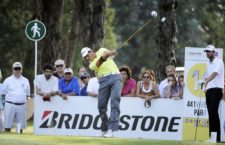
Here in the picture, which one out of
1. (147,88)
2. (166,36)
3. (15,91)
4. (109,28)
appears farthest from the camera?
(109,28)

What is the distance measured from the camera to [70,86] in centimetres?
1961

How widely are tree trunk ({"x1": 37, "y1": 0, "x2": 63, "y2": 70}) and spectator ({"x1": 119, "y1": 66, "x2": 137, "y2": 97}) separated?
23.2ft

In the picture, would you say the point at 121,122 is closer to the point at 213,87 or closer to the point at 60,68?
the point at 60,68

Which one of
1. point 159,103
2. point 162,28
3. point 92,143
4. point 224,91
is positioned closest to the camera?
point 92,143

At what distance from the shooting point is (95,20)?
28.3 m

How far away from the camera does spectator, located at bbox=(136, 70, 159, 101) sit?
19.1 m

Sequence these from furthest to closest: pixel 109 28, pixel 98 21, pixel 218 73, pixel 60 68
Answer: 1. pixel 109 28
2. pixel 98 21
3. pixel 60 68
4. pixel 218 73

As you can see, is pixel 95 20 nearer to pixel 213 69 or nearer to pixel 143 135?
pixel 143 135

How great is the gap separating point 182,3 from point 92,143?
44627mm

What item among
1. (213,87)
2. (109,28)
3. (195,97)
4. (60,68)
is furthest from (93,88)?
(109,28)

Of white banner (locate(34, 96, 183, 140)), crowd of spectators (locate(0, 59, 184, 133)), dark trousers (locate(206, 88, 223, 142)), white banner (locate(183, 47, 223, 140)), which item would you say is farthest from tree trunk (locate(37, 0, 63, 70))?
dark trousers (locate(206, 88, 223, 142))

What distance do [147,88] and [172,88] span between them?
61cm

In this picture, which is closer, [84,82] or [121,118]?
[121,118]

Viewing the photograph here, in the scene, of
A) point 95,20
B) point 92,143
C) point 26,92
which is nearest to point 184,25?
point 95,20
